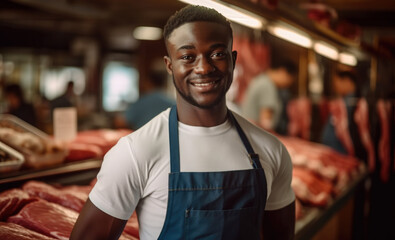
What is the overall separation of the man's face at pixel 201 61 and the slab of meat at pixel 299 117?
490 centimetres

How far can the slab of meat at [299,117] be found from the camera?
252 inches

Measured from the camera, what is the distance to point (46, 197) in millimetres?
2332

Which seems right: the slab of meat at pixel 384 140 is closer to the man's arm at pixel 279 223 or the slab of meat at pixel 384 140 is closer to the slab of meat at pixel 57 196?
the man's arm at pixel 279 223

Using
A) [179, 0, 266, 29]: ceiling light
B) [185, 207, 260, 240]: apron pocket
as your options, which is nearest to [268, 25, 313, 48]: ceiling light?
[179, 0, 266, 29]: ceiling light

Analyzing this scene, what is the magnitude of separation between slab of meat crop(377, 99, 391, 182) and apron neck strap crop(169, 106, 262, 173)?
4644 mm

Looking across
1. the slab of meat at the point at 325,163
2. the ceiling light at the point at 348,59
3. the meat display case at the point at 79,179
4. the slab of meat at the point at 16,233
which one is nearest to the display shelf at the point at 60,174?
the meat display case at the point at 79,179

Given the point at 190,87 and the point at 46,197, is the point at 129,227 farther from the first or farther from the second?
the point at 190,87

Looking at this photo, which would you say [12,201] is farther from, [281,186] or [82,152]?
[281,186]

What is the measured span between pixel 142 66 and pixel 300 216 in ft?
30.5

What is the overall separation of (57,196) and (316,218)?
5.91ft

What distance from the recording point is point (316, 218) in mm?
3107

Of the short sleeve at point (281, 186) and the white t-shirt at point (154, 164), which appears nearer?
the white t-shirt at point (154, 164)

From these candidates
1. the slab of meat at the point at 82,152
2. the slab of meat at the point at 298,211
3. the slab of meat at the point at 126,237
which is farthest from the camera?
the slab of meat at the point at 82,152

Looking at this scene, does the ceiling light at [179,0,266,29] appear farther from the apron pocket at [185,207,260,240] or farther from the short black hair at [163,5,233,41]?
the apron pocket at [185,207,260,240]
